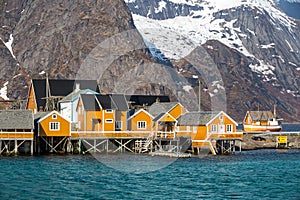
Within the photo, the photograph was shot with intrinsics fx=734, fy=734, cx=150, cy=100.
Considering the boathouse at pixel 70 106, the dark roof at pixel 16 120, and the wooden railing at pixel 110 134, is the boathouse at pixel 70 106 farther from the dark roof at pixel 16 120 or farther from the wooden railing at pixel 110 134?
the dark roof at pixel 16 120

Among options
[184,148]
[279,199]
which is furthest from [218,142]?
[279,199]

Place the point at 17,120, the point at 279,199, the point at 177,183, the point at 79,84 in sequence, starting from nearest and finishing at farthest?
the point at 279,199 < the point at 177,183 < the point at 17,120 < the point at 79,84

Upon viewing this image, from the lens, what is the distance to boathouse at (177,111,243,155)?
346 feet

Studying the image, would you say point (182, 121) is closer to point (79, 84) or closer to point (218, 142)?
point (218, 142)

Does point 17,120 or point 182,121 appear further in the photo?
point 182,121

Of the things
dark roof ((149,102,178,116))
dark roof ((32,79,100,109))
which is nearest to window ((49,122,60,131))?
dark roof ((149,102,178,116))

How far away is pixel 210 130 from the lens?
346 ft

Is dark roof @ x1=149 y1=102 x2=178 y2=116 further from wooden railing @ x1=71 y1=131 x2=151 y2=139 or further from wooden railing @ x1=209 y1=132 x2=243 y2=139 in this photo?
wooden railing @ x1=209 y1=132 x2=243 y2=139

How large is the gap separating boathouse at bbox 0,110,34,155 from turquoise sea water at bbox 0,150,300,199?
14.9 ft

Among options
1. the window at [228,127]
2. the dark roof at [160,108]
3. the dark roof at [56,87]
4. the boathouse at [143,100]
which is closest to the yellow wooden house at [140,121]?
the dark roof at [160,108]

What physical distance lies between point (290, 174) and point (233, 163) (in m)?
12.5

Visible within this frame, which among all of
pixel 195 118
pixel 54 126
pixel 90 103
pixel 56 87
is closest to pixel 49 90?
pixel 56 87

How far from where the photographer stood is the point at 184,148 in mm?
108500

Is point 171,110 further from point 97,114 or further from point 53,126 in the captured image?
point 53,126
